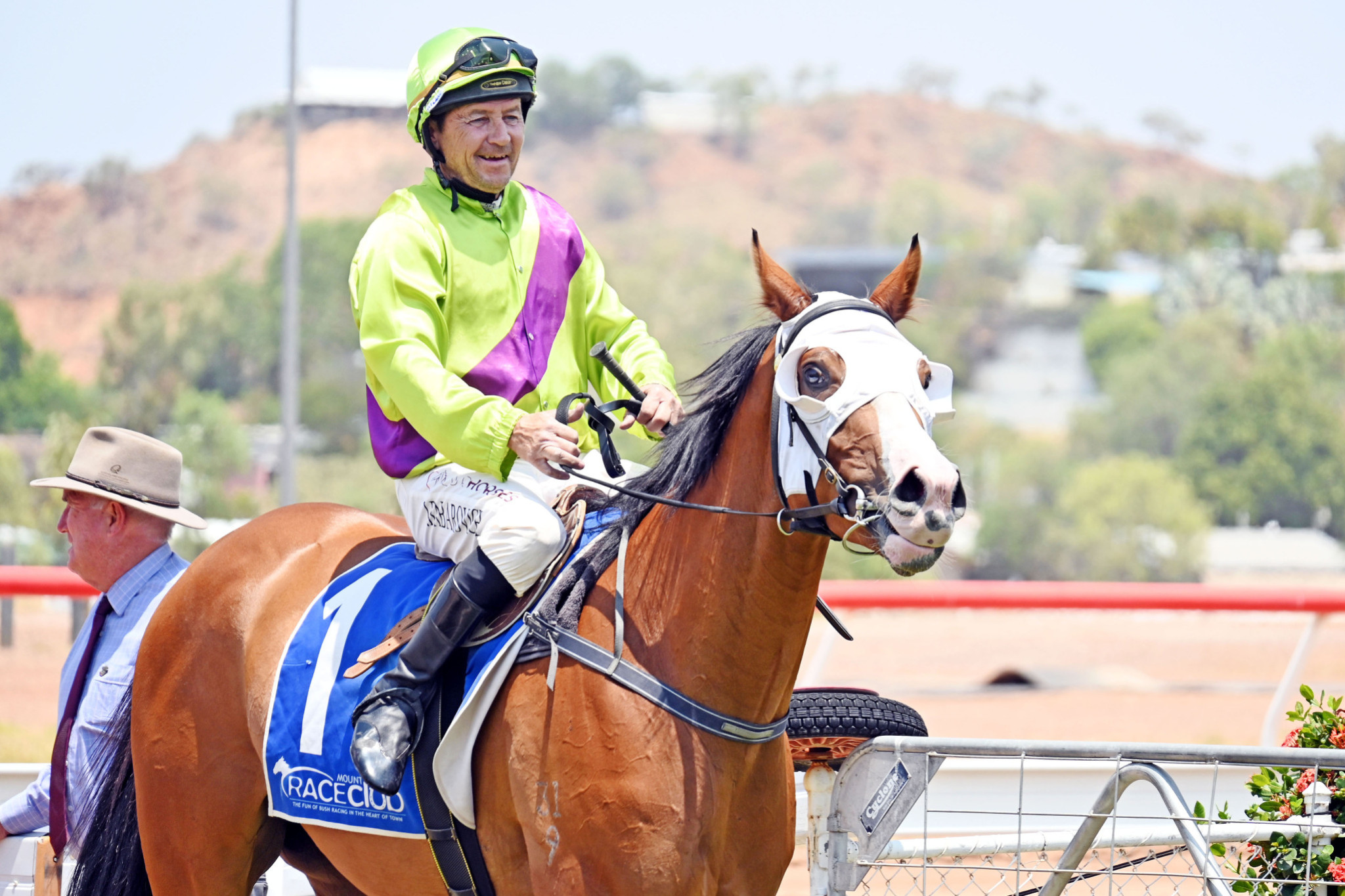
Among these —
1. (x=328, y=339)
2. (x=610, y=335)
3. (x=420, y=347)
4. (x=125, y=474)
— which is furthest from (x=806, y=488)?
(x=328, y=339)

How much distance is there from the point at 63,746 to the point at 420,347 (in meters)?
1.59

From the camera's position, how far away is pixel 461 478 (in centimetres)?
332

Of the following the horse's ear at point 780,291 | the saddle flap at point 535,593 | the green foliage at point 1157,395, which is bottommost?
the green foliage at point 1157,395

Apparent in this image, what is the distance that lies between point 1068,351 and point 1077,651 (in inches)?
1460

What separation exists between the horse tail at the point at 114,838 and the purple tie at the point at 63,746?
7 cm

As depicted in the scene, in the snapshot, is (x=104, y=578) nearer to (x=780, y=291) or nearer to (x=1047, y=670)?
(x=780, y=291)

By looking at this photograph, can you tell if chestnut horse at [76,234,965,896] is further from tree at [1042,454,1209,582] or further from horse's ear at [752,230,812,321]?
tree at [1042,454,1209,582]

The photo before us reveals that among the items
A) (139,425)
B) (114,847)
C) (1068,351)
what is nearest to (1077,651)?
(114,847)

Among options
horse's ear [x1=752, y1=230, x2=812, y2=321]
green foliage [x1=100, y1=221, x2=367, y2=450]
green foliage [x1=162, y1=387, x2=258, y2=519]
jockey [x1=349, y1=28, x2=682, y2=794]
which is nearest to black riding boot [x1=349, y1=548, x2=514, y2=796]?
jockey [x1=349, y1=28, x2=682, y2=794]

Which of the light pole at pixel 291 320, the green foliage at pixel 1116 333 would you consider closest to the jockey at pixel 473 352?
the light pole at pixel 291 320

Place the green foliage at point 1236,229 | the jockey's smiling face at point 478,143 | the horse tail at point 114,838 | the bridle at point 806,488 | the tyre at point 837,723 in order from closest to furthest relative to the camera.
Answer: the bridle at point 806,488, the tyre at point 837,723, the jockey's smiling face at point 478,143, the horse tail at point 114,838, the green foliage at point 1236,229

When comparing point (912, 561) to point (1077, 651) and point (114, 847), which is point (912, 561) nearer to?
point (114, 847)

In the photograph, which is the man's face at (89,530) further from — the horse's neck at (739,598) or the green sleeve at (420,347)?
the horse's neck at (739,598)

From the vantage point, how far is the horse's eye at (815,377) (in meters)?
2.77
